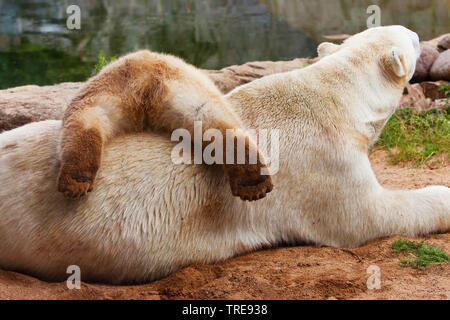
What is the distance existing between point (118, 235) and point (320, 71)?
1732mm

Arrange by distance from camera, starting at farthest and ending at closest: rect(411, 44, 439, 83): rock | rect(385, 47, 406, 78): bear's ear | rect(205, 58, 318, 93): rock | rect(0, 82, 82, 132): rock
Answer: rect(411, 44, 439, 83): rock, rect(205, 58, 318, 93): rock, rect(0, 82, 82, 132): rock, rect(385, 47, 406, 78): bear's ear

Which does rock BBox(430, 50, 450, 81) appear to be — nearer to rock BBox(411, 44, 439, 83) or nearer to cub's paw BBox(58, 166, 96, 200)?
rock BBox(411, 44, 439, 83)

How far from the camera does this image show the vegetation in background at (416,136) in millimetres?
5485

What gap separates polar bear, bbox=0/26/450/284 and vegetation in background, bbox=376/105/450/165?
6.13 feet

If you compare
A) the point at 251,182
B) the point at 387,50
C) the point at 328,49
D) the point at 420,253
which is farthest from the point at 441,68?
the point at 251,182

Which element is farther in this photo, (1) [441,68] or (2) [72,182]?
(1) [441,68]

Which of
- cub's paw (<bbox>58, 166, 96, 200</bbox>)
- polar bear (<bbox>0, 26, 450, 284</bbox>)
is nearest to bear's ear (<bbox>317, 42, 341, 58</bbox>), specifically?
polar bear (<bbox>0, 26, 450, 284</bbox>)

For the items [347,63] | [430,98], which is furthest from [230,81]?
[347,63]

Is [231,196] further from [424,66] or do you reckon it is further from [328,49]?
[424,66]

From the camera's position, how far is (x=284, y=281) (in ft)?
9.16

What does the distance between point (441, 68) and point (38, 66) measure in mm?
9773

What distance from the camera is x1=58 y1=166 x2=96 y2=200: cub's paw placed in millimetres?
2590

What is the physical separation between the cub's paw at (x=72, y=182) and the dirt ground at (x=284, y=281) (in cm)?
50
